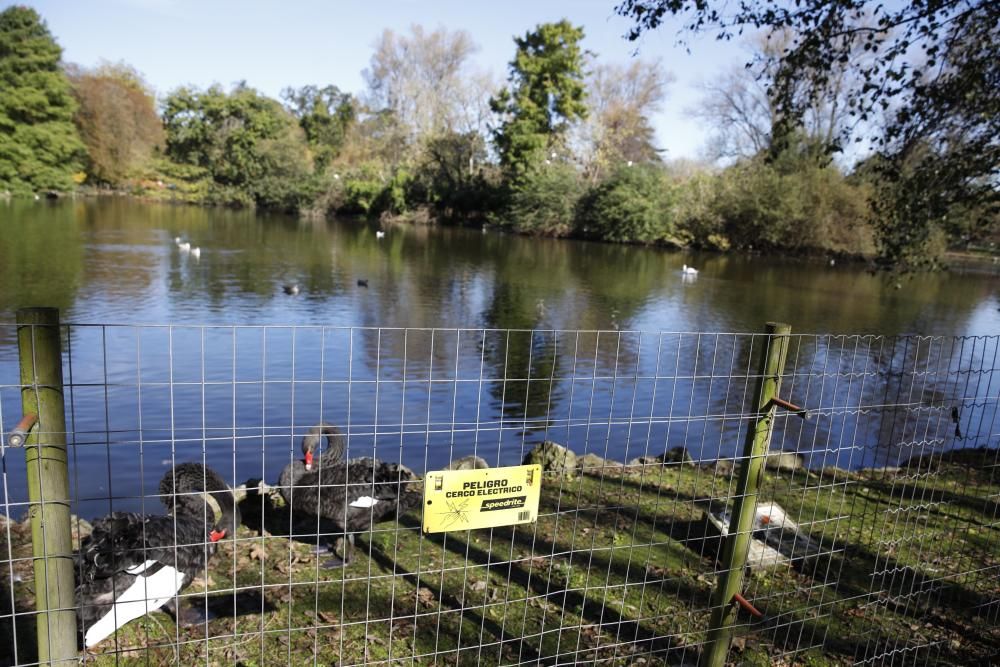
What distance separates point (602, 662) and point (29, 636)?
2898mm

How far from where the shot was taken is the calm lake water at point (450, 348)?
468cm

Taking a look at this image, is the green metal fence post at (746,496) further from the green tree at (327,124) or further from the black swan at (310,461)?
the green tree at (327,124)

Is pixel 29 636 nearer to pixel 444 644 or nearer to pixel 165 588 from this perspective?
pixel 165 588

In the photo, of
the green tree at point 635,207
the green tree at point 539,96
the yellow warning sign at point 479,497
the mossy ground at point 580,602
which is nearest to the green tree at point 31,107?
the green tree at point 539,96

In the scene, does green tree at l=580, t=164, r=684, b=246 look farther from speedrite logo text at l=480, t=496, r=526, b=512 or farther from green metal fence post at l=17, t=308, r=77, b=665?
green metal fence post at l=17, t=308, r=77, b=665

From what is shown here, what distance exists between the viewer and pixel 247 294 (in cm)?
1811

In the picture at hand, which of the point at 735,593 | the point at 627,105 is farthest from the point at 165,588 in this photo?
the point at 627,105

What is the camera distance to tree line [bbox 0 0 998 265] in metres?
37.7

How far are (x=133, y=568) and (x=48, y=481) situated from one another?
58.1 inches

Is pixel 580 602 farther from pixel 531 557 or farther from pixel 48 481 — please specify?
pixel 48 481

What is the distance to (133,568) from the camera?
3.47m

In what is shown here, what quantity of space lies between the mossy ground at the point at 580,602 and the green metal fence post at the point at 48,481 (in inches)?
21.3

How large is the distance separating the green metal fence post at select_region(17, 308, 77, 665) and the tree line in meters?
27.9

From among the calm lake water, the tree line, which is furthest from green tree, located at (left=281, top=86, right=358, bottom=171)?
the calm lake water
